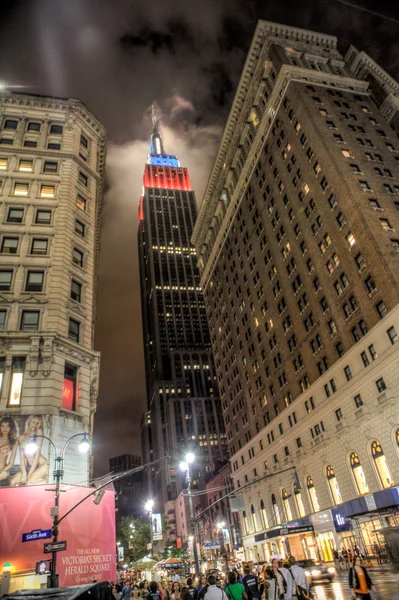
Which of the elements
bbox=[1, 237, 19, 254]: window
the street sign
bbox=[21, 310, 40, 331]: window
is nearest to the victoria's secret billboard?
the street sign

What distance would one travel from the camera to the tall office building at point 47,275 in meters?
23.1

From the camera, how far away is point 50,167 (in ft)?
119

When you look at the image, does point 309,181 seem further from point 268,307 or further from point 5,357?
point 5,357

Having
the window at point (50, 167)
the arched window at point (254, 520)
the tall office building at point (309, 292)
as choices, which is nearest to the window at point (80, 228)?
the window at point (50, 167)

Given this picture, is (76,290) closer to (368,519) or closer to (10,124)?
(10,124)

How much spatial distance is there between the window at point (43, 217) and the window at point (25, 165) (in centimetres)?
514

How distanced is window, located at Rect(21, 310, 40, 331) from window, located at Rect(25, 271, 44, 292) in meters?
1.94

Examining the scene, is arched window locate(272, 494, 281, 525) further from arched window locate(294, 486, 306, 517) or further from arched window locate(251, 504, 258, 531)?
arched window locate(251, 504, 258, 531)

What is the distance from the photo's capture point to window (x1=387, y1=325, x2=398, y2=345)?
1464 inches

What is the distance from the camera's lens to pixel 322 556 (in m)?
47.1

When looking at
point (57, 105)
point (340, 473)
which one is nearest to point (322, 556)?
point (340, 473)

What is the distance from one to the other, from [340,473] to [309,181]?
35929 mm

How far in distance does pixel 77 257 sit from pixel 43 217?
4.20 meters

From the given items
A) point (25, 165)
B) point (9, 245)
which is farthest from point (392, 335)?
point (25, 165)
